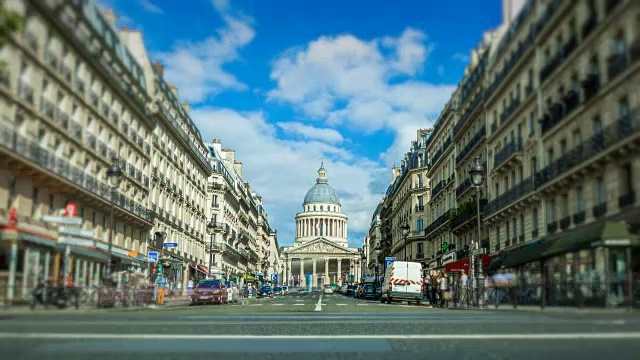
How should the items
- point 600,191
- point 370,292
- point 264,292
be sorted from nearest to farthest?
point 600,191
point 370,292
point 264,292

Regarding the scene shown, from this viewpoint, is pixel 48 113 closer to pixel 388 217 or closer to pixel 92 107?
→ pixel 92 107

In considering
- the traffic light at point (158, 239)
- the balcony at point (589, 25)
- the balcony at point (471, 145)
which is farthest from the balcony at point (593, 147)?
the traffic light at point (158, 239)

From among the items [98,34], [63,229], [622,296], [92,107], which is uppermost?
[98,34]

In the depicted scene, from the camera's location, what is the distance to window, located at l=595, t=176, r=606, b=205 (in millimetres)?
3971

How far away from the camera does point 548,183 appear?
503 centimetres

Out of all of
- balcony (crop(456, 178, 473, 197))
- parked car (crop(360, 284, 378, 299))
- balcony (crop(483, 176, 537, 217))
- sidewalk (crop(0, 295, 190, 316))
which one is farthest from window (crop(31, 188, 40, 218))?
parked car (crop(360, 284, 378, 299))

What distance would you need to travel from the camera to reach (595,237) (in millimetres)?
3891

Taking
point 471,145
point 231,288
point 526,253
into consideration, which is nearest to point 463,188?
point 471,145

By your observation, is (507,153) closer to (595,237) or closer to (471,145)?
(471,145)

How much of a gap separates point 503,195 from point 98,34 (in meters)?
4.02

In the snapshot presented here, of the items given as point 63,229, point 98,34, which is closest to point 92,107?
point 98,34

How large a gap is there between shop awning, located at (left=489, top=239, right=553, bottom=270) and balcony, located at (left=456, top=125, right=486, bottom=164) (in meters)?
1.25

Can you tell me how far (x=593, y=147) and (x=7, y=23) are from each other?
11.6 feet

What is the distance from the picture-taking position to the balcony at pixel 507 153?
5697 millimetres
